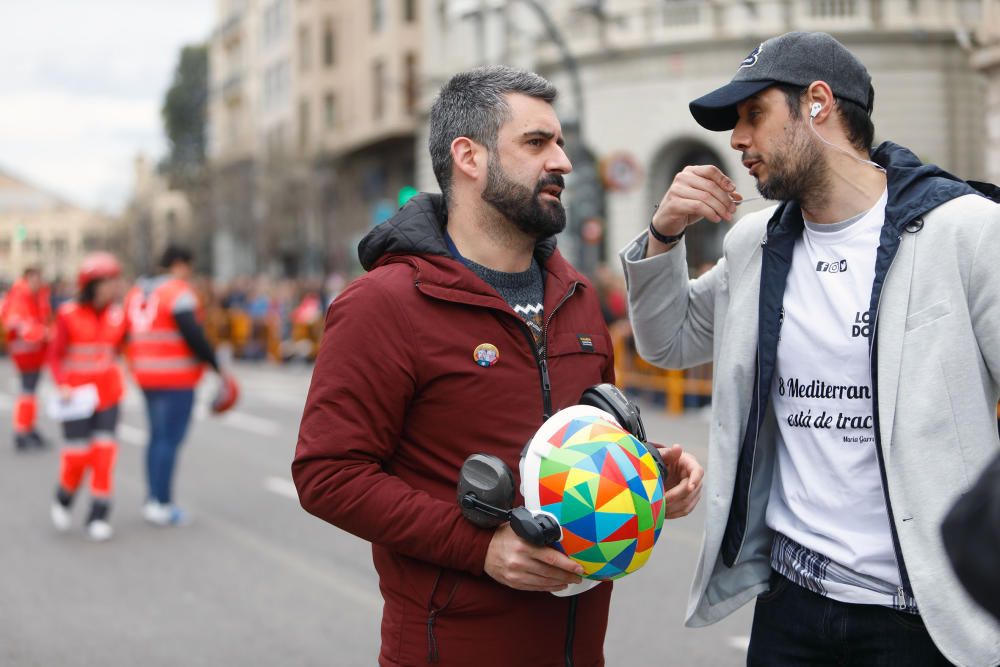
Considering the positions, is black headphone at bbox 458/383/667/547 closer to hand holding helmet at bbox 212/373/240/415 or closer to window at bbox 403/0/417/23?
hand holding helmet at bbox 212/373/240/415

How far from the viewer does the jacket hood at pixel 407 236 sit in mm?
2641

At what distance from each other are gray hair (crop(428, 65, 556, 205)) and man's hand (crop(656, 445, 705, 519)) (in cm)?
83

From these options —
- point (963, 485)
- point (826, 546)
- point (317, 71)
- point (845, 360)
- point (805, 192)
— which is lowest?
point (826, 546)

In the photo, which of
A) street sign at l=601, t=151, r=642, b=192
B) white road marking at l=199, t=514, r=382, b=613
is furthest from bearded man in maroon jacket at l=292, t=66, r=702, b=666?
street sign at l=601, t=151, r=642, b=192

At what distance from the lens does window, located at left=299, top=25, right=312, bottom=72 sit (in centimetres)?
4766

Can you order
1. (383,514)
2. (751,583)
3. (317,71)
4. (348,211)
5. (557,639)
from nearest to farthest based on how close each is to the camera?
(383,514) → (557,639) → (751,583) → (348,211) → (317,71)

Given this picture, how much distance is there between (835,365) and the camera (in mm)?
2645

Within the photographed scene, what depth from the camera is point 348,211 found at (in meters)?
43.1

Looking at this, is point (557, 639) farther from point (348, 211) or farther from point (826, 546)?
point (348, 211)

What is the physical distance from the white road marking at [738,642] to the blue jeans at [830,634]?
278 cm

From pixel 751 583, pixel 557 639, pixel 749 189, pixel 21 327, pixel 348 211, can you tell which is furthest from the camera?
pixel 348 211

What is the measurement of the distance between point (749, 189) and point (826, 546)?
2104cm

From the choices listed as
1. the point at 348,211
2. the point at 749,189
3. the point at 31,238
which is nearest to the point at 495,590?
the point at 749,189

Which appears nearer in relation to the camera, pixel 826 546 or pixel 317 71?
pixel 826 546
